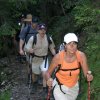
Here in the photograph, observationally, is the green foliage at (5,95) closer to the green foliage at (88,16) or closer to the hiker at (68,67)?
the green foliage at (88,16)

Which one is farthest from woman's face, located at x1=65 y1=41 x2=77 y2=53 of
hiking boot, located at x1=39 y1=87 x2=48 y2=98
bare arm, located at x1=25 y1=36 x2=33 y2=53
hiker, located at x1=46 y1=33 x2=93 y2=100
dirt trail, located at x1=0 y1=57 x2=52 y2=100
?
hiking boot, located at x1=39 y1=87 x2=48 y2=98

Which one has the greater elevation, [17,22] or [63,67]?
[17,22]

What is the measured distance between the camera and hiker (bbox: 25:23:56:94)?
10.5 meters

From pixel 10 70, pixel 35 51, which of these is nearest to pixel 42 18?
pixel 10 70

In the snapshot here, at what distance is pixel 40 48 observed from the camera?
10.8 m

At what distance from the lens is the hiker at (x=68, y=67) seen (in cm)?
731

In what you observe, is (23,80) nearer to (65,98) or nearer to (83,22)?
(83,22)

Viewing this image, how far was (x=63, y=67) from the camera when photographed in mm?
7363

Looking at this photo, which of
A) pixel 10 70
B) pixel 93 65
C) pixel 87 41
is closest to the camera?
pixel 93 65

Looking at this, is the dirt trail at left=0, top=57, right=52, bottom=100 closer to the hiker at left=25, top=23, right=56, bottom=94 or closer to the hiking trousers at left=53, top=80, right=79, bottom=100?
the hiker at left=25, top=23, right=56, bottom=94

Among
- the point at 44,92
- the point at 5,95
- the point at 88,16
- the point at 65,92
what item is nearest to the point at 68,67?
the point at 65,92

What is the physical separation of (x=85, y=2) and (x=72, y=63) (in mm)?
6805

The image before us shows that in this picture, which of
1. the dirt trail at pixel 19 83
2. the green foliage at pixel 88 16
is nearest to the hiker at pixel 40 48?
the dirt trail at pixel 19 83

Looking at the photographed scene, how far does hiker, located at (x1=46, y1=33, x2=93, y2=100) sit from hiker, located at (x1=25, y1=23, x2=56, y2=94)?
3.03 metres
